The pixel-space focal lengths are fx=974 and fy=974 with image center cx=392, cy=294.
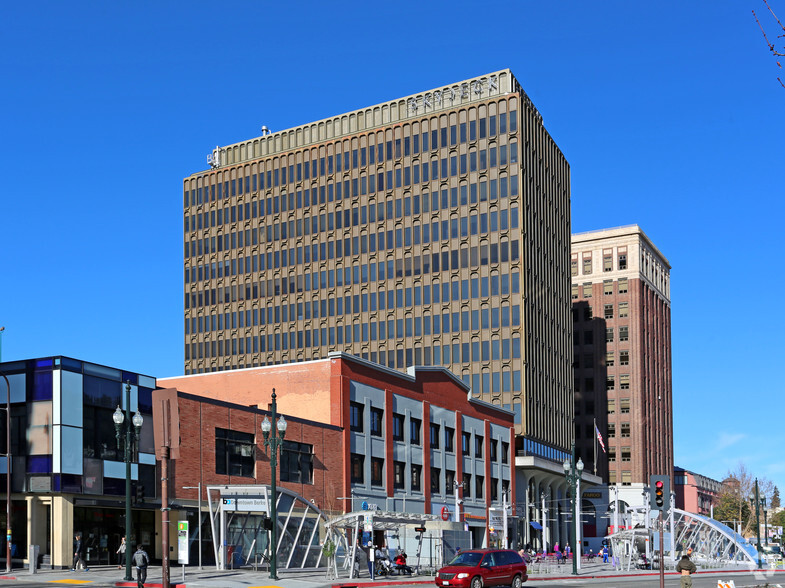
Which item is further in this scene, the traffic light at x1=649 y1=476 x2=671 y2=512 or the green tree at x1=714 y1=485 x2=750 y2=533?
the green tree at x1=714 y1=485 x2=750 y2=533

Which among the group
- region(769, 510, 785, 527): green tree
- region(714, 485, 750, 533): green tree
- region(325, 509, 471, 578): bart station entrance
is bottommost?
region(769, 510, 785, 527): green tree

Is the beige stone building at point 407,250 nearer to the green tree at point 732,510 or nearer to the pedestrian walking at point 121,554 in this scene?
the pedestrian walking at point 121,554

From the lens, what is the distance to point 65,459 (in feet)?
147

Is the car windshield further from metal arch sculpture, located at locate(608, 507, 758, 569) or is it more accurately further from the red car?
metal arch sculpture, located at locate(608, 507, 758, 569)

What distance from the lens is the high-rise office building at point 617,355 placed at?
143125 millimetres

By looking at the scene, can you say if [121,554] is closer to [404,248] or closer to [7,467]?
[7,467]

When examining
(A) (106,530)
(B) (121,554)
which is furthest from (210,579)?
(A) (106,530)

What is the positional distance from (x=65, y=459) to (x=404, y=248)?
2724 inches

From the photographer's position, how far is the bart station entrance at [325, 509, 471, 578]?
47.8m

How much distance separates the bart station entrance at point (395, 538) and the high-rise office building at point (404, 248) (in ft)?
140

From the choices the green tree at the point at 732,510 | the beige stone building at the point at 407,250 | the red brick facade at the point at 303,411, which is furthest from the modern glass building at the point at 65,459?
the green tree at the point at 732,510

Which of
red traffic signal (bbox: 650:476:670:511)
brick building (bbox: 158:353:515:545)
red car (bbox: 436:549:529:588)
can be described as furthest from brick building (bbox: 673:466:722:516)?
red traffic signal (bbox: 650:476:670:511)

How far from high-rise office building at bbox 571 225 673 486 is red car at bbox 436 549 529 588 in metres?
105

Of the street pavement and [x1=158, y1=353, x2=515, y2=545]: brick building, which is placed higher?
[x1=158, y1=353, x2=515, y2=545]: brick building
